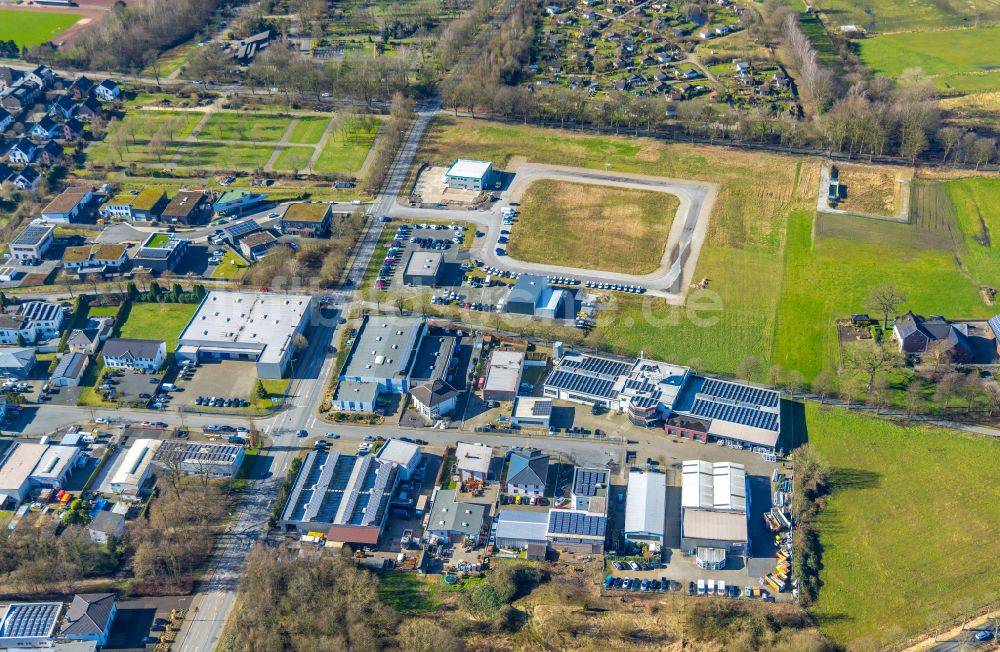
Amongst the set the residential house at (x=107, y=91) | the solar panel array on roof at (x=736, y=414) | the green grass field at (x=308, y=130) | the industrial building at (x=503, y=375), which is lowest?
the green grass field at (x=308, y=130)

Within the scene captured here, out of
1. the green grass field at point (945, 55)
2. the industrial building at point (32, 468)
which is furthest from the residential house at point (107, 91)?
the green grass field at point (945, 55)

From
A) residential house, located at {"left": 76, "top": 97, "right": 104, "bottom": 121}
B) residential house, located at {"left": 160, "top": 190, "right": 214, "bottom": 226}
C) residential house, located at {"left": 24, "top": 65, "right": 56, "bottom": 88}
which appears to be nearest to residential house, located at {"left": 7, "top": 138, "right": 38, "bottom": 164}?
residential house, located at {"left": 76, "top": 97, "right": 104, "bottom": 121}

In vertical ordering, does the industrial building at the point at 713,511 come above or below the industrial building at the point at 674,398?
above

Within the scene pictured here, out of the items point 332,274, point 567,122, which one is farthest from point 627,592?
point 567,122

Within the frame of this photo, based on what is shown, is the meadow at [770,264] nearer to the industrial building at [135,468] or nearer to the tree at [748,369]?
the tree at [748,369]

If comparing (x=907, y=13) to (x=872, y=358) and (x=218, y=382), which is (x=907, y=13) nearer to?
(x=872, y=358)

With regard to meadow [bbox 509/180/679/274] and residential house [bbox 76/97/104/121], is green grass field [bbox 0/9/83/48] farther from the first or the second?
meadow [bbox 509/180/679/274]
